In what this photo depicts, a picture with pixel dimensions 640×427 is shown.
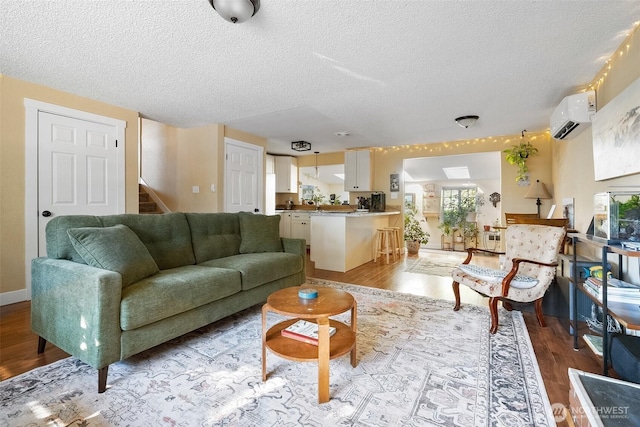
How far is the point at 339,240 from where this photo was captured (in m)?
4.37

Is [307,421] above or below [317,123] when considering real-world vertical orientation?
below

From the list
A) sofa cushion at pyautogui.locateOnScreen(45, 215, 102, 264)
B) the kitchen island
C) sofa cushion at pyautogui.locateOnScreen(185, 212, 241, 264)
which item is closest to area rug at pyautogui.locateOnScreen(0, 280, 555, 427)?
sofa cushion at pyautogui.locateOnScreen(45, 215, 102, 264)

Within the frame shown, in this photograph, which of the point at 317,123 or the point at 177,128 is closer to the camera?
the point at 317,123

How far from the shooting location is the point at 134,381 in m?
1.61

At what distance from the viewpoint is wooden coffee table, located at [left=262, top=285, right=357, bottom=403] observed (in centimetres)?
145

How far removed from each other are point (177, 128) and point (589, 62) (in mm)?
5585

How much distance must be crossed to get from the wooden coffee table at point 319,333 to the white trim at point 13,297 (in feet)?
10.4

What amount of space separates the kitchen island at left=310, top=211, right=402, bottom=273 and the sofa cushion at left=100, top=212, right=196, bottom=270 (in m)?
2.22

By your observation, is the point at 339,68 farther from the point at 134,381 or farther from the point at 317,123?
the point at 134,381

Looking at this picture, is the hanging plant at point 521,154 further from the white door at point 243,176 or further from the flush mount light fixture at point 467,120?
the white door at point 243,176

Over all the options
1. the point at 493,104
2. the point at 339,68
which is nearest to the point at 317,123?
the point at 339,68

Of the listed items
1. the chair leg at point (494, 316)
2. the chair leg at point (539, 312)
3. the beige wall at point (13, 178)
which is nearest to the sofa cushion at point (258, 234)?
the chair leg at point (494, 316)

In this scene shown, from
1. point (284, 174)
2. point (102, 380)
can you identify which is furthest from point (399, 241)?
point (102, 380)

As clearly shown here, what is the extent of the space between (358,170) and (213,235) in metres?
4.05
